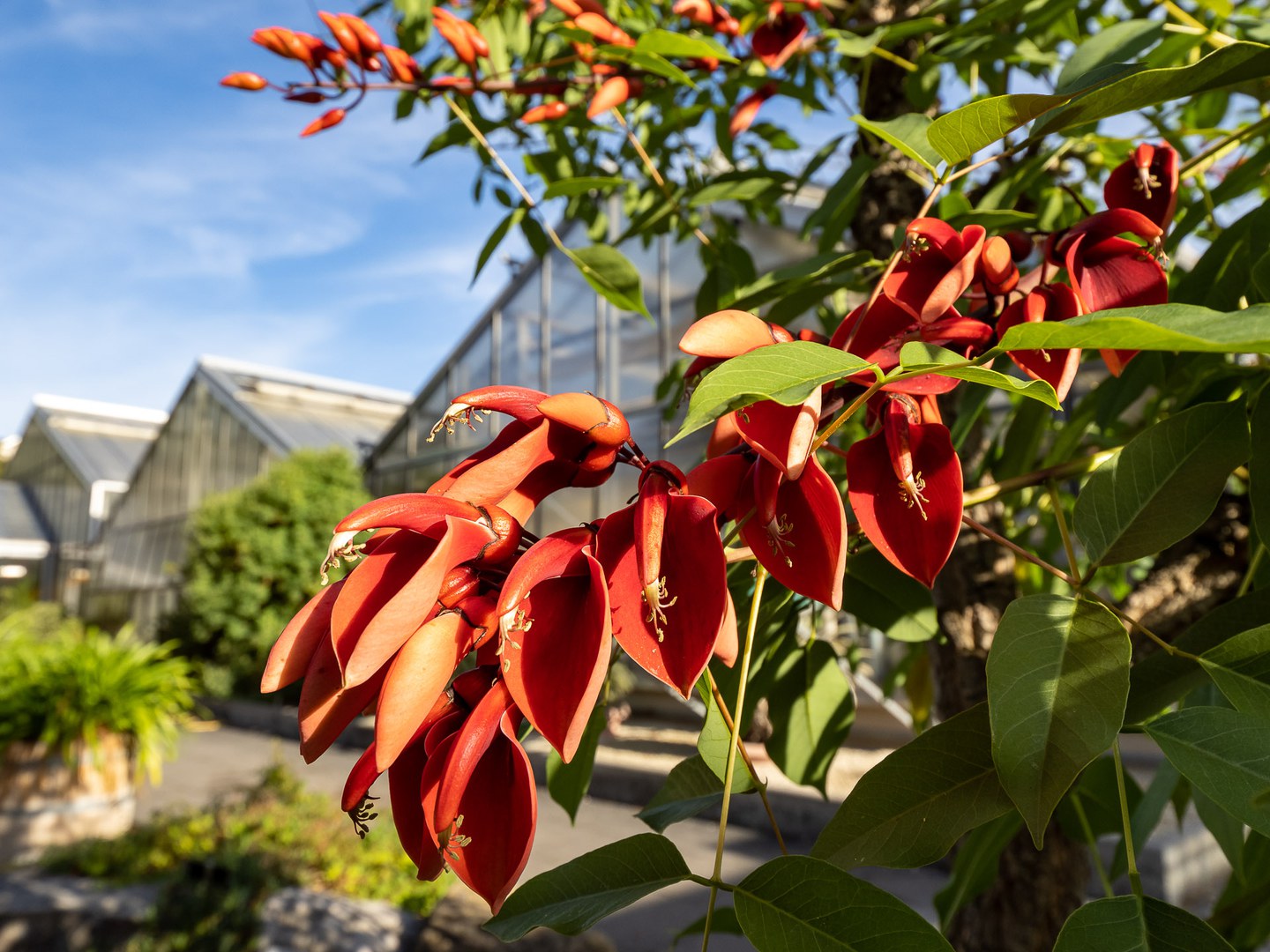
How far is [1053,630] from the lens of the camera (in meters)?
0.27

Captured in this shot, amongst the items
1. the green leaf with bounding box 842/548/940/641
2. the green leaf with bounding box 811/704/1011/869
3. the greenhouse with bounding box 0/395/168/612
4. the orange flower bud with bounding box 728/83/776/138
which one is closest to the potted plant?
the orange flower bud with bounding box 728/83/776/138

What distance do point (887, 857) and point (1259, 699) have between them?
0.12 metres

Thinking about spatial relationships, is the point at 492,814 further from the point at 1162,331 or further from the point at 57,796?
the point at 57,796

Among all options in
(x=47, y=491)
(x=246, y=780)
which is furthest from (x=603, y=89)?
(x=47, y=491)

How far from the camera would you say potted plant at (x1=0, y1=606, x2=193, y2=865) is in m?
2.71

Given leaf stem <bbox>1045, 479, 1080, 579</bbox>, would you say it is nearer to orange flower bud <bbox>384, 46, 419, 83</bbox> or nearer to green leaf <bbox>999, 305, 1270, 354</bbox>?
green leaf <bbox>999, 305, 1270, 354</bbox>

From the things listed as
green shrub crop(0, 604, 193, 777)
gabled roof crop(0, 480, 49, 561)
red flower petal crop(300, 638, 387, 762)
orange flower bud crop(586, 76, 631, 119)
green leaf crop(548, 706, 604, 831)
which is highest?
orange flower bud crop(586, 76, 631, 119)

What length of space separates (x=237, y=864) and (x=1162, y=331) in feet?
8.08

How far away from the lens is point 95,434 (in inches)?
567

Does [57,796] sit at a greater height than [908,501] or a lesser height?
lesser

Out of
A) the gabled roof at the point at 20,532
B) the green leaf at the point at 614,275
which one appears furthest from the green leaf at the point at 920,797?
the gabled roof at the point at 20,532

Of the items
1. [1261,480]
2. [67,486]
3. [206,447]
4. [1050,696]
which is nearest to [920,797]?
[1050,696]

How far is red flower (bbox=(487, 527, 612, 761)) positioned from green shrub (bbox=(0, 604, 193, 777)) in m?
3.05

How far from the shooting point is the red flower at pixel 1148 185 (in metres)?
0.37
